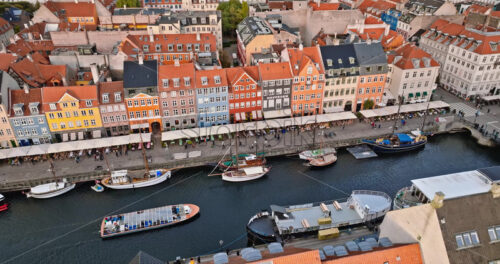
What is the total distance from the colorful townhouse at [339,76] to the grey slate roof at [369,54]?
124 cm

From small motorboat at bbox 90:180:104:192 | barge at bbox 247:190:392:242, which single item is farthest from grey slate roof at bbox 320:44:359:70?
small motorboat at bbox 90:180:104:192

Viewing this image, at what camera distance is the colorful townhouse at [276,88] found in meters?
86.0

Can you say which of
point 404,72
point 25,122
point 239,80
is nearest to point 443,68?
point 404,72

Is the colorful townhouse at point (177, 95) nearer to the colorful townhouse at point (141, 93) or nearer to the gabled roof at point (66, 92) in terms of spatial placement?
the colorful townhouse at point (141, 93)

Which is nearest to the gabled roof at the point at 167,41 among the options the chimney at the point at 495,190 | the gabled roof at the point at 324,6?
the gabled roof at the point at 324,6

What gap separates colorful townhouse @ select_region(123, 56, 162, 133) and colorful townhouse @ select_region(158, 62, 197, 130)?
59.8 inches

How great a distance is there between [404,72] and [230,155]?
164 feet

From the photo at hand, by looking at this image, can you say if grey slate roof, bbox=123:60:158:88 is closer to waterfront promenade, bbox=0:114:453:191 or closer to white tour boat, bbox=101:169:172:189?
waterfront promenade, bbox=0:114:453:191

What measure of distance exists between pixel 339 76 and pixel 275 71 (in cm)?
1607

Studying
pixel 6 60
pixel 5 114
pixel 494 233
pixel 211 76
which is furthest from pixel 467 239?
pixel 6 60

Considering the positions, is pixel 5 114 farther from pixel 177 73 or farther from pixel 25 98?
pixel 177 73

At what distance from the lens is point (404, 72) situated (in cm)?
9181

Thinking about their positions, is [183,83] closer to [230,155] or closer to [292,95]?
[230,155]

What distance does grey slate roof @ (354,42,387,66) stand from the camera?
3548 inches
